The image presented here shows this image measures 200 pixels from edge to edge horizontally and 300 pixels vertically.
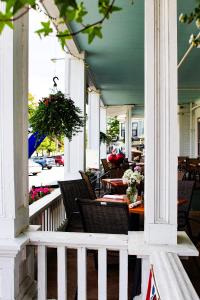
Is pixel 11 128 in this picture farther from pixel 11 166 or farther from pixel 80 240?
pixel 80 240

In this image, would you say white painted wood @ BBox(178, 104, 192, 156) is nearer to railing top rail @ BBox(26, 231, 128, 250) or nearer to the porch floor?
the porch floor

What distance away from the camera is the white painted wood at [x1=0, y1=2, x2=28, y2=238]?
1.69 meters

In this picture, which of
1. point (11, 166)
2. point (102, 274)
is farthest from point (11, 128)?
point (102, 274)

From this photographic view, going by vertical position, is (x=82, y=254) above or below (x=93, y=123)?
below

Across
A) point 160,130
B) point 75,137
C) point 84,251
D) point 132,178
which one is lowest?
point 84,251

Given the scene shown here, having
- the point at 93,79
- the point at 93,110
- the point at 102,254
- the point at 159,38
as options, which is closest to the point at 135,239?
the point at 102,254

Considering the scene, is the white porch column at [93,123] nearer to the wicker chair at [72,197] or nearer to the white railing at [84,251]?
the wicker chair at [72,197]

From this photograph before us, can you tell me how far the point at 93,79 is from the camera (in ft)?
25.7

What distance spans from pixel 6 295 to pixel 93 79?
6.68 metres

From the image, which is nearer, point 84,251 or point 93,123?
point 84,251

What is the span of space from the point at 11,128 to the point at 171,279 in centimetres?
110

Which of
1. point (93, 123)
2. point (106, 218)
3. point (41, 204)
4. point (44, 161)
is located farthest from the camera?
point (44, 161)

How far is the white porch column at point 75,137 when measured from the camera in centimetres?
513

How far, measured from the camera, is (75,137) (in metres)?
5.17
